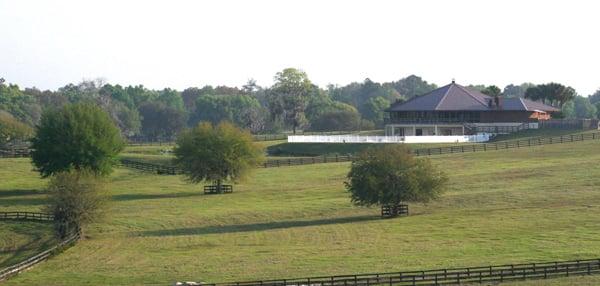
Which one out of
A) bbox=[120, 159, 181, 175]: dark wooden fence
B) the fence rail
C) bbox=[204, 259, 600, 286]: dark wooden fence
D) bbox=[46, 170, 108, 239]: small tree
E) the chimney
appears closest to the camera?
bbox=[204, 259, 600, 286]: dark wooden fence

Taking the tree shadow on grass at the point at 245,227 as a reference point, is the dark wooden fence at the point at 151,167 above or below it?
above

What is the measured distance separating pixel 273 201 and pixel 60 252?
2333 centimetres

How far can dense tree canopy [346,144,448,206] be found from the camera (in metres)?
70.6

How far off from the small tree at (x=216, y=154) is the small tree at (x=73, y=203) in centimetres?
2042

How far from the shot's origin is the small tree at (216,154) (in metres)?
88.2

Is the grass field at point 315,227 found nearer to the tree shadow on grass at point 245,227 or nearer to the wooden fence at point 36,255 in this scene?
the tree shadow on grass at point 245,227

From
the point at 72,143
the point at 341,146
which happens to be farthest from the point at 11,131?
the point at 72,143

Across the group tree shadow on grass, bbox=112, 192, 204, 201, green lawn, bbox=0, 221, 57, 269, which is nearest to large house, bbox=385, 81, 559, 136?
tree shadow on grass, bbox=112, 192, 204, 201

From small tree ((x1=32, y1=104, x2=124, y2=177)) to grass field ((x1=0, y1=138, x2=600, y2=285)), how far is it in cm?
335

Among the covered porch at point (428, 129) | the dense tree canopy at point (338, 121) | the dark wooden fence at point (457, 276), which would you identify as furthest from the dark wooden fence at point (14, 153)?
the dark wooden fence at point (457, 276)

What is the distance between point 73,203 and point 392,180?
22.4 metres

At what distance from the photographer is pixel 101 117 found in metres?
91.2

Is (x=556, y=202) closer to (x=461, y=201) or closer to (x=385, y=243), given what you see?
(x=461, y=201)

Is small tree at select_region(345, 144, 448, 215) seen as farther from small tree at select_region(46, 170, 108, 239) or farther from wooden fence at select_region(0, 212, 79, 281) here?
wooden fence at select_region(0, 212, 79, 281)
